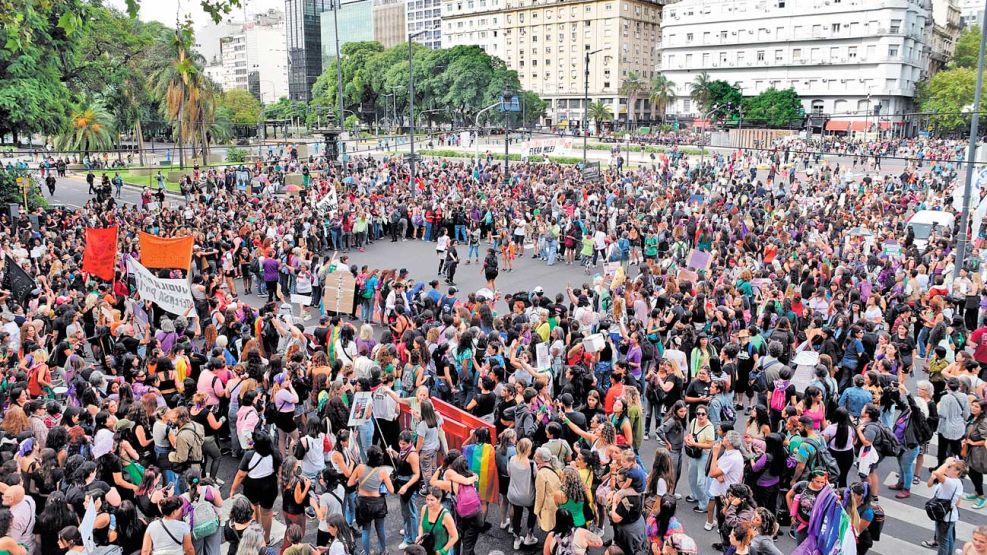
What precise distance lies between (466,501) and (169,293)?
7.85m

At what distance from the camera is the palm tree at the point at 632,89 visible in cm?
10981

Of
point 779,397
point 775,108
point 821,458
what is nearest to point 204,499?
point 821,458

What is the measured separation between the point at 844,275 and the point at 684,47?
322ft

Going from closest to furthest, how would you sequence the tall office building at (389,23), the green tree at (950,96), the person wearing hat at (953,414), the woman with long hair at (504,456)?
the woman with long hair at (504,456) → the person wearing hat at (953,414) → the green tree at (950,96) → the tall office building at (389,23)

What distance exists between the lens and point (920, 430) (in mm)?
8469

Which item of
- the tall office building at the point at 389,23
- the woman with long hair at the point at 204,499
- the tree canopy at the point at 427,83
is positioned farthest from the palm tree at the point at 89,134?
the tall office building at the point at 389,23

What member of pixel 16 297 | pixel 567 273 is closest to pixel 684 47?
pixel 567 273

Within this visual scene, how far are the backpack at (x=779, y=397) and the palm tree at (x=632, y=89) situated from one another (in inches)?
4123

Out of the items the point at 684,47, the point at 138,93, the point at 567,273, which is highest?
the point at 684,47

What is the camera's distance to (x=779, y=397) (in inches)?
361

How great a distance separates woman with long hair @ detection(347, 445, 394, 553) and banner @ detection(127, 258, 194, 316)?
653 centimetres

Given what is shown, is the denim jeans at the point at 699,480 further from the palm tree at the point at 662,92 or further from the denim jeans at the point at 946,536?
the palm tree at the point at 662,92

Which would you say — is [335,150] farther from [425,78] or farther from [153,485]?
[425,78]

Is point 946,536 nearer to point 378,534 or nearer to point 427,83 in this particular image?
point 378,534
